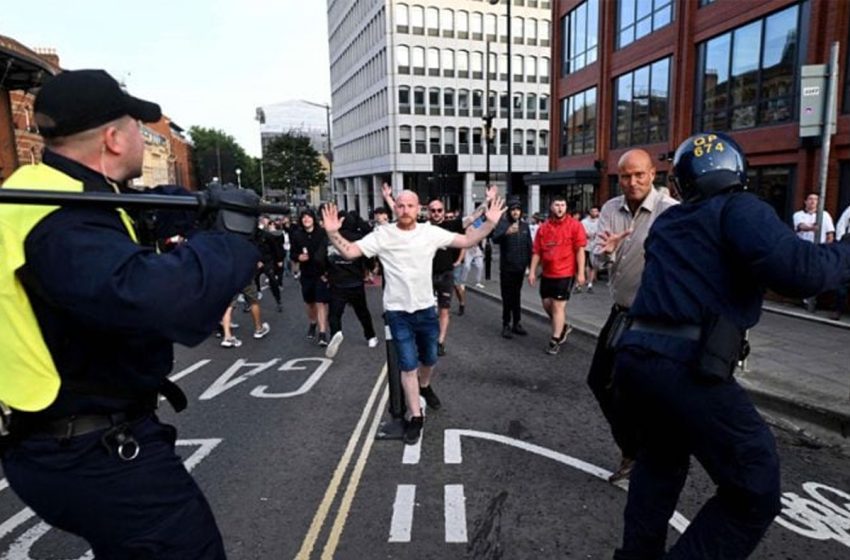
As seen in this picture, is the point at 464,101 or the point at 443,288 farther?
the point at 464,101

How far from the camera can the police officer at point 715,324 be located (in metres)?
2.09

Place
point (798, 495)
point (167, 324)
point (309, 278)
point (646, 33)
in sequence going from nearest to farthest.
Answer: point (167, 324) → point (798, 495) → point (309, 278) → point (646, 33)

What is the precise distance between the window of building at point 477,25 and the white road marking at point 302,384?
53.0 metres

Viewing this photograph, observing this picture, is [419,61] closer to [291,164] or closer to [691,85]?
[291,164]

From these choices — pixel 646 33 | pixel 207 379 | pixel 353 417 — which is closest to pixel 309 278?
pixel 207 379

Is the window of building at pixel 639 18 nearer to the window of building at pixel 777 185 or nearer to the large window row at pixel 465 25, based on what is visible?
the window of building at pixel 777 185

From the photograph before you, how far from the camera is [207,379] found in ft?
22.0

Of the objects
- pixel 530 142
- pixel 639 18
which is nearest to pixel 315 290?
pixel 639 18

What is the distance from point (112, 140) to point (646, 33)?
17992 millimetres

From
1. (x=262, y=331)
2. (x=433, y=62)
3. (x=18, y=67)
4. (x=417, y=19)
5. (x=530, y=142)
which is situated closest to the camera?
(x=262, y=331)

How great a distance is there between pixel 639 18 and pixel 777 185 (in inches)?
322

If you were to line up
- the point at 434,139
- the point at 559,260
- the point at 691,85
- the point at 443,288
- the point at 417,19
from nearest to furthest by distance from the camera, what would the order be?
the point at 559,260
the point at 443,288
the point at 691,85
the point at 417,19
the point at 434,139

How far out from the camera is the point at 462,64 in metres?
53.7

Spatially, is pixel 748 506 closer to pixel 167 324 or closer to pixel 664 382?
pixel 664 382
